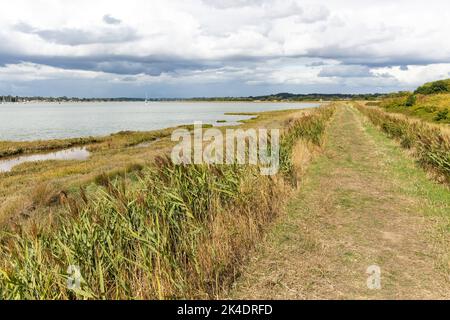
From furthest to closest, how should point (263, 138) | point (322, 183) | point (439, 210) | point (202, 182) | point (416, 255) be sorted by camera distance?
1. point (263, 138)
2. point (322, 183)
3. point (439, 210)
4. point (202, 182)
5. point (416, 255)

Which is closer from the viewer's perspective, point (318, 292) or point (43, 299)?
point (43, 299)

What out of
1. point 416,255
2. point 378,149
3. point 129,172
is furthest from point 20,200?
point 378,149

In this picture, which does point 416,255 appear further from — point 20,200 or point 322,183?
point 20,200

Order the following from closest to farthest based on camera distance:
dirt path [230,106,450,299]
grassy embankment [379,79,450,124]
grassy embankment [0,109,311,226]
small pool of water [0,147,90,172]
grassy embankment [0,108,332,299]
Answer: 1. grassy embankment [0,108,332,299]
2. dirt path [230,106,450,299]
3. grassy embankment [0,109,311,226]
4. small pool of water [0,147,90,172]
5. grassy embankment [379,79,450,124]

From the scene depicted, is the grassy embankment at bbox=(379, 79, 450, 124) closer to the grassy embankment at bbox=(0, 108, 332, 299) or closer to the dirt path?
the dirt path

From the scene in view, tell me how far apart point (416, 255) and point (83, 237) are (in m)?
5.51

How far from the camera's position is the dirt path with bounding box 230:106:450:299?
482 cm

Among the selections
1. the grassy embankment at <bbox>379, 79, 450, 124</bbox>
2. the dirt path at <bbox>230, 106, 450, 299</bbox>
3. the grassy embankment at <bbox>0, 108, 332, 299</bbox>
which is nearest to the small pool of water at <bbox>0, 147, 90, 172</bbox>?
the grassy embankment at <bbox>0, 108, 332, 299</bbox>

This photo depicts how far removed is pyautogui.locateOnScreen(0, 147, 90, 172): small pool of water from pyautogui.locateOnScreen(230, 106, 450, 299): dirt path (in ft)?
78.8

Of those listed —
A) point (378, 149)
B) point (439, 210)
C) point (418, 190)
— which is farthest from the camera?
point (378, 149)

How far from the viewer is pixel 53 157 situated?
2966 centimetres

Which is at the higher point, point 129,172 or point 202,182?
point 202,182

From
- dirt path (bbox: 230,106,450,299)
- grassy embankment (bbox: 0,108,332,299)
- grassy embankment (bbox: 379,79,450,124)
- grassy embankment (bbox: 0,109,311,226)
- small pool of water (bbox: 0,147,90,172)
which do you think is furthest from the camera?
grassy embankment (bbox: 379,79,450,124)

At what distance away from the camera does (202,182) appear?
7168 millimetres
